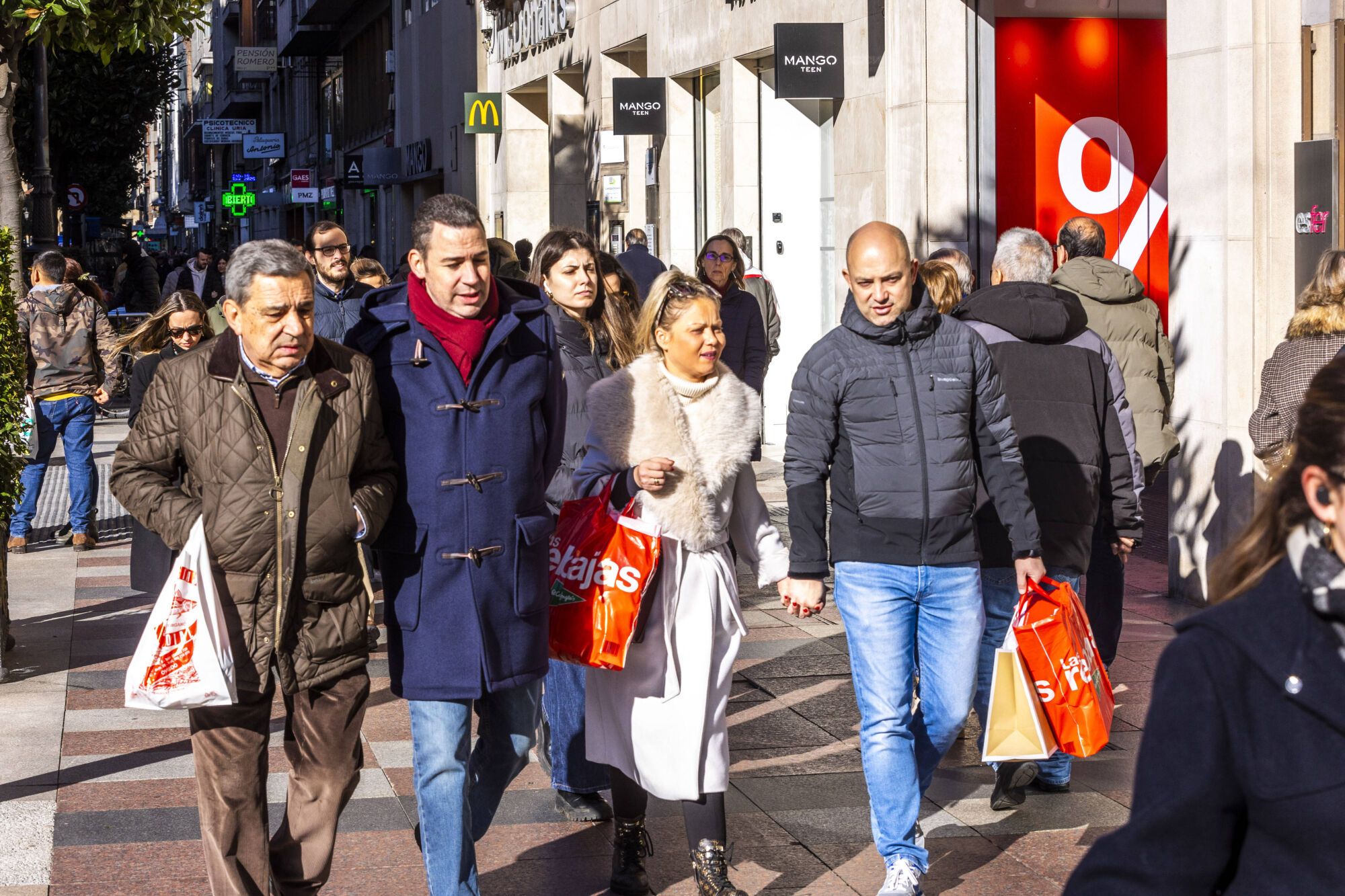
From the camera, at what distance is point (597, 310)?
5.97 metres

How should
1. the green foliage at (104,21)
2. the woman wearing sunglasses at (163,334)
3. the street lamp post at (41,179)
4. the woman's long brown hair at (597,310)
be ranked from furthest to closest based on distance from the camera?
the street lamp post at (41,179) → the green foliage at (104,21) → the woman wearing sunglasses at (163,334) → the woman's long brown hair at (597,310)

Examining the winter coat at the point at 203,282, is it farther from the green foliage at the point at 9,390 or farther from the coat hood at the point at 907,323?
the coat hood at the point at 907,323

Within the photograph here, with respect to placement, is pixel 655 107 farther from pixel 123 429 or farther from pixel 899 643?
pixel 899 643

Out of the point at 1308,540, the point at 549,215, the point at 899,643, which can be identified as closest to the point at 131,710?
the point at 899,643

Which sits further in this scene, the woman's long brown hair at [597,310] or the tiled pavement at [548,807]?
the woman's long brown hair at [597,310]

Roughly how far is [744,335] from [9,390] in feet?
15.1

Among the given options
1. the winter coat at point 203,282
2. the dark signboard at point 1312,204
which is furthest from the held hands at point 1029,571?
the winter coat at point 203,282

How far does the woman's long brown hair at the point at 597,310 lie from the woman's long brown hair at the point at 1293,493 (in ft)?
12.6

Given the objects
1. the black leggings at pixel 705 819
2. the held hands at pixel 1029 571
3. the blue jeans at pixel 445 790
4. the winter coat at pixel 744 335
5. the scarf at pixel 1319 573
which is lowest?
the black leggings at pixel 705 819

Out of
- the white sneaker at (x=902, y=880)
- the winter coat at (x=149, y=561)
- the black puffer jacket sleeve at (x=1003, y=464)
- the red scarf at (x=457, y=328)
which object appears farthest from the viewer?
the black puffer jacket sleeve at (x=1003, y=464)

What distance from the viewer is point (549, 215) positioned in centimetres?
2533

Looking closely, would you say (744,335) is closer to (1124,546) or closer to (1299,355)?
(1299,355)

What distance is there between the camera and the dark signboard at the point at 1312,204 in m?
8.38

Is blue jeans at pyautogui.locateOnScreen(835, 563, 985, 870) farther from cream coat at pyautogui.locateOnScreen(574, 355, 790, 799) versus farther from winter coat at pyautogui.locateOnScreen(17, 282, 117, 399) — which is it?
winter coat at pyautogui.locateOnScreen(17, 282, 117, 399)
